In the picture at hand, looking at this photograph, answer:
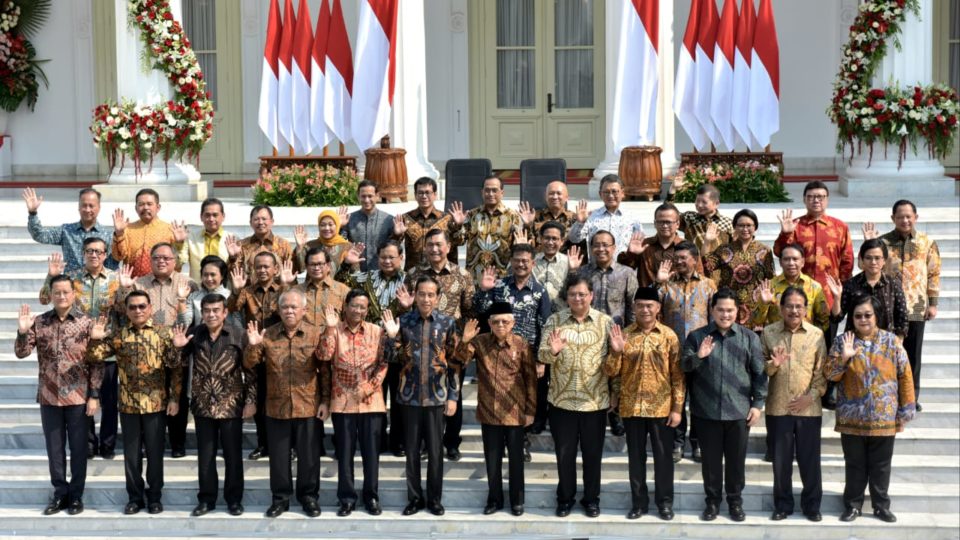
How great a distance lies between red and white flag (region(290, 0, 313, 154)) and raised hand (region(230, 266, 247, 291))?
604 centimetres

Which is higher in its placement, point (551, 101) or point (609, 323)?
point (551, 101)

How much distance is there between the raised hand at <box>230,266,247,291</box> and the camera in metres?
10.3

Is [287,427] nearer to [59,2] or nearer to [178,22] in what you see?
[178,22]

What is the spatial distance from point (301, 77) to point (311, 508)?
301 inches

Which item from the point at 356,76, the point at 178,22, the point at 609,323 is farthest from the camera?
the point at 178,22

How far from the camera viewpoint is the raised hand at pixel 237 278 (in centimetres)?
1033

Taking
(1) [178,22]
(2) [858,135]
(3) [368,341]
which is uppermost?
(1) [178,22]

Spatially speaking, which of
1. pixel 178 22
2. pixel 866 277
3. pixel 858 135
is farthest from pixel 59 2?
pixel 866 277

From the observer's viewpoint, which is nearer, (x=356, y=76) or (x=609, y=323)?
(x=609, y=323)

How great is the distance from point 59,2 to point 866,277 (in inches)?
585

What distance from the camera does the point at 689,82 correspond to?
1614cm

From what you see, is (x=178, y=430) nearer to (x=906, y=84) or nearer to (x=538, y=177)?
(x=538, y=177)

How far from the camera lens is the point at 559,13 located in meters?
20.5

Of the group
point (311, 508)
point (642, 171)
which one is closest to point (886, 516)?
point (311, 508)
